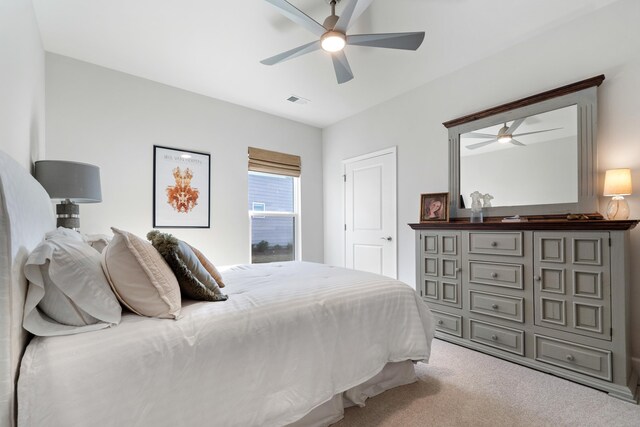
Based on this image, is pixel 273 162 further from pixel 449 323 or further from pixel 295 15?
pixel 449 323

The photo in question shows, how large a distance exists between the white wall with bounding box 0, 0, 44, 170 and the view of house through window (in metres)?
2.29

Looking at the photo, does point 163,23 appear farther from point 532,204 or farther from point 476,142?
point 532,204

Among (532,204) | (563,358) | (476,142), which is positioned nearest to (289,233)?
(476,142)

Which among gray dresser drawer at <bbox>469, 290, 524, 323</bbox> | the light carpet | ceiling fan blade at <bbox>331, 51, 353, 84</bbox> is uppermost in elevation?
ceiling fan blade at <bbox>331, 51, 353, 84</bbox>

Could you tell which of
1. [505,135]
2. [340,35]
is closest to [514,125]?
[505,135]

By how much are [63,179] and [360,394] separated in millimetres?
2551

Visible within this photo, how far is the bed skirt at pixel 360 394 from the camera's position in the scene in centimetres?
154

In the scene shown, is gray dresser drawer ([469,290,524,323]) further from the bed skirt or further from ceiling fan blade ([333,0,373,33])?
ceiling fan blade ([333,0,373,33])

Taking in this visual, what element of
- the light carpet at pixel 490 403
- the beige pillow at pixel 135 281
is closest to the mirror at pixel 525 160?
the light carpet at pixel 490 403

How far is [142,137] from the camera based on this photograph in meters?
3.24

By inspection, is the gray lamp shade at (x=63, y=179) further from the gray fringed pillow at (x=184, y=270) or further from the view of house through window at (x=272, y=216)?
the view of house through window at (x=272, y=216)

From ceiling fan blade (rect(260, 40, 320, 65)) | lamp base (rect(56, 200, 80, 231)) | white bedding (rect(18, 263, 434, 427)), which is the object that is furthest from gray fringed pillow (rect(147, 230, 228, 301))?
ceiling fan blade (rect(260, 40, 320, 65))

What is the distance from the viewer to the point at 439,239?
114 inches

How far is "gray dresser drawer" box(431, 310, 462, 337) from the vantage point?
273 centimetres
